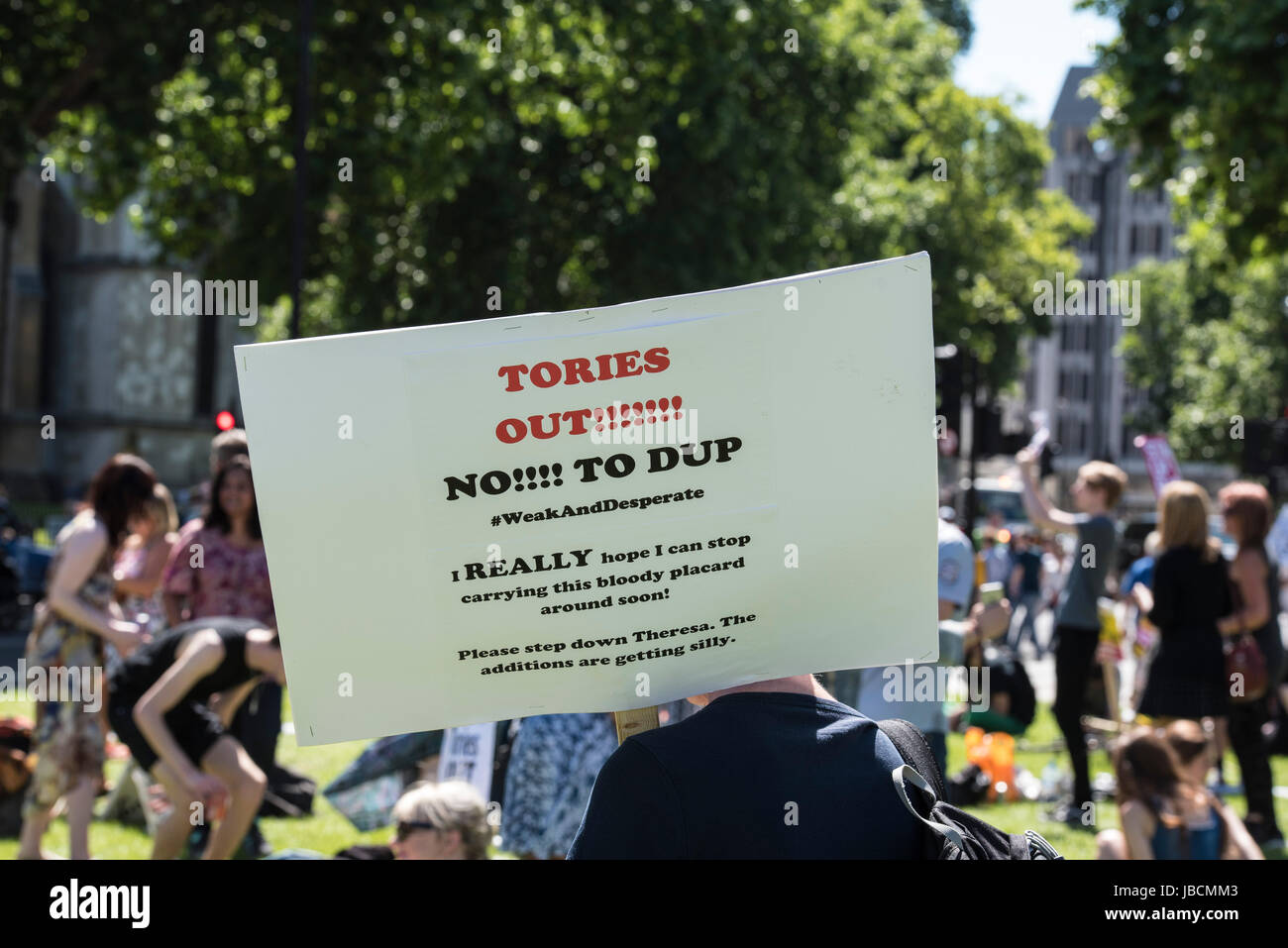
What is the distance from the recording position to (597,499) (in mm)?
2346

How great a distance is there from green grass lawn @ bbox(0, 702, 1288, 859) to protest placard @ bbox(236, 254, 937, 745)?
4260 mm

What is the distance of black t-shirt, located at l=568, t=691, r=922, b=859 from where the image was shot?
2141 mm

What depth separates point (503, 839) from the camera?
22.8 ft

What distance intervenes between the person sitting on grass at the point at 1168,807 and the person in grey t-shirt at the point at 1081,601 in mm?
2347

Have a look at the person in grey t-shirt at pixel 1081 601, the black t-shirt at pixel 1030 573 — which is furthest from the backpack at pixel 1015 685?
the black t-shirt at pixel 1030 573

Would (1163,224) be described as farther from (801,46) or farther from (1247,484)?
(1247,484)

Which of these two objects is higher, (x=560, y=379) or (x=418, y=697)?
(x=560, y=379)

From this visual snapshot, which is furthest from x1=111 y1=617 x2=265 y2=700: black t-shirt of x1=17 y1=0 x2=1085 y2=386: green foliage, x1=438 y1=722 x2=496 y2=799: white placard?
x1=17 y1=0 x2=1085 y2=386: green foliage

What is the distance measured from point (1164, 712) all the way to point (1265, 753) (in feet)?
3.41

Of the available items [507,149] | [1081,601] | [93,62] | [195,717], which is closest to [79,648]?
[195,717]

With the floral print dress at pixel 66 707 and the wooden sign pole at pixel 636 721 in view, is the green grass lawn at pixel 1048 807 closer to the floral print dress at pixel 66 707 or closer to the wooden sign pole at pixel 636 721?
the floral print dress at pixel 66 707

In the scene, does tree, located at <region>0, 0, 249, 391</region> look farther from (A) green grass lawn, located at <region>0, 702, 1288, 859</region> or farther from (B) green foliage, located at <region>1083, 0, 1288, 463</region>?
(B) green foliage, located at <region>1083, 0, 1288, 463</region>

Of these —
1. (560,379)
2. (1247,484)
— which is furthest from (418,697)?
(1247,484)

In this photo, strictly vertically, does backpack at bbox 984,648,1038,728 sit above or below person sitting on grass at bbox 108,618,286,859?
below
